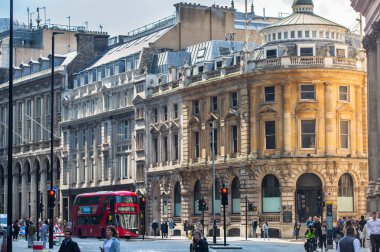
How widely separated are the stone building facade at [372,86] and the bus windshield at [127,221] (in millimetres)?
26995

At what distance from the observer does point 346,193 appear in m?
88.9

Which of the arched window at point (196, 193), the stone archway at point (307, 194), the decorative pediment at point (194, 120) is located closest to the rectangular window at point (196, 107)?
the decorative pediment at point (194, 120)

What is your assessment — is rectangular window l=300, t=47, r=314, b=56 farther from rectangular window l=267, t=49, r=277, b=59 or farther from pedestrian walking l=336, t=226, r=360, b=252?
pedestrian walking l=336, t=226, r=360, b=252

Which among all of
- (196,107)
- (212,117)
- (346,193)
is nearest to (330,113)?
(346,193)

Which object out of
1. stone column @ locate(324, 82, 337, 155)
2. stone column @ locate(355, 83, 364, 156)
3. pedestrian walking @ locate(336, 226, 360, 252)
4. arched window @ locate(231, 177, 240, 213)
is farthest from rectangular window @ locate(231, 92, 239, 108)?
pedestrian walking @ locate(336, 226, 360, 252)

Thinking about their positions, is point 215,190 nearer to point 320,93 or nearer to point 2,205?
point 320,93

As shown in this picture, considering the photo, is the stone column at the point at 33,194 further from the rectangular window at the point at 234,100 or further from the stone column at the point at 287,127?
the stone column at the point at 287,127

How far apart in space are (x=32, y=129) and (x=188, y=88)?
130 feet

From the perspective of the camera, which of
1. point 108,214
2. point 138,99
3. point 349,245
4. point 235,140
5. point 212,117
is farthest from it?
point 138,99

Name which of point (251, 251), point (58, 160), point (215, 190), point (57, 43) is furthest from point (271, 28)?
point (57, 43)

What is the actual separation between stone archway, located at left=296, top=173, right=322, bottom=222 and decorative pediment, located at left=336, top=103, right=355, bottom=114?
5343 mm

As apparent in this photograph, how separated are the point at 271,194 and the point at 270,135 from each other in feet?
15.0

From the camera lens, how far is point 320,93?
8931 centimetres

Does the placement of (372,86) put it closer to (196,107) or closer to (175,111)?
(196,107)
